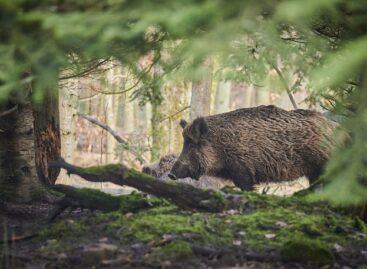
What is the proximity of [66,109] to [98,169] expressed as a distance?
6556 mm

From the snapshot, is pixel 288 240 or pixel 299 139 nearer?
pixel 288 240

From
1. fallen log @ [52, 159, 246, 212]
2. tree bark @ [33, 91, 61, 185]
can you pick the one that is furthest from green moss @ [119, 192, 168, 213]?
tree bark @ [33, 91, 61, 185]

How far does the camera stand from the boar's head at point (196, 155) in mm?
11086

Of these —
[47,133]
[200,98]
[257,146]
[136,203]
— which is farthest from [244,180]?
[136,203]

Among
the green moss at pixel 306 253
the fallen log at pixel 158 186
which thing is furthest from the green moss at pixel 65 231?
the green moss at pixel 306 253

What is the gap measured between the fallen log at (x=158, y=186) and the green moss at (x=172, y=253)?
80 cm

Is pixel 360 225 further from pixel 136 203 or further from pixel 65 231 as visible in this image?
pixel 65 231

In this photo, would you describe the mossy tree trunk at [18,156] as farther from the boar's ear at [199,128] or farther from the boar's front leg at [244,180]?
the boar's front leg at [244,180]

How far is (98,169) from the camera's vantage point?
594 centimetres

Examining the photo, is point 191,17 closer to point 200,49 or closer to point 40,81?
point 200,49

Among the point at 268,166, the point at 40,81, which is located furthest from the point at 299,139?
the point at 40,81

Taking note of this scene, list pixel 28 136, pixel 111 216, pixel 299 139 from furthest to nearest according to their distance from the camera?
1. pixel 299 139
2. pixel 28 136
3. pixel 111 216

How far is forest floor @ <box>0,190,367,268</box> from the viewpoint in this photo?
5.27m

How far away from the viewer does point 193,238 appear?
5688mm
